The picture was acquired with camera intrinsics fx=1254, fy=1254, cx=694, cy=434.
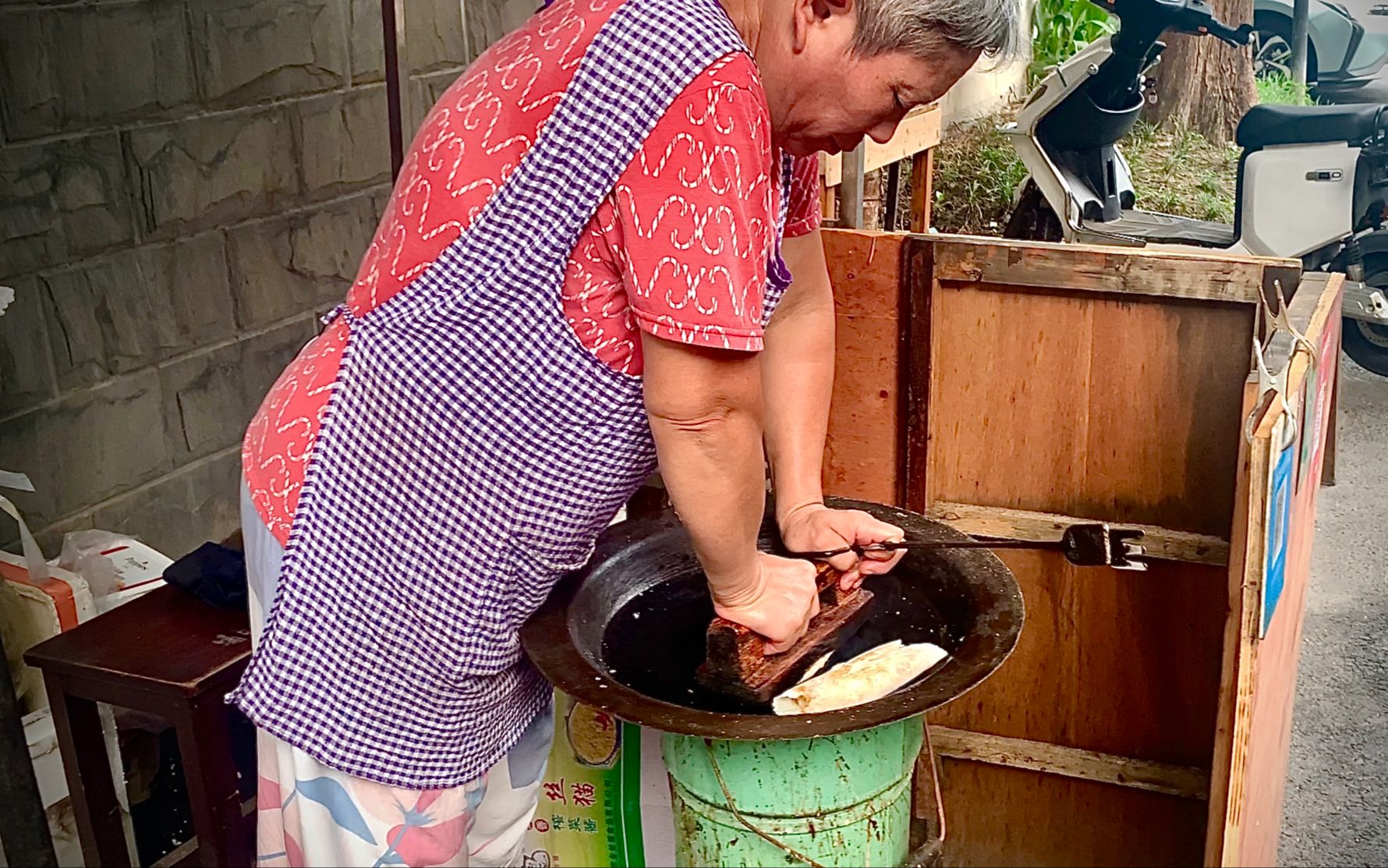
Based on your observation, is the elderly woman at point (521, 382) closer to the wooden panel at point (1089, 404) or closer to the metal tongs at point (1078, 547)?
the metal tongs at point (1078, 547)

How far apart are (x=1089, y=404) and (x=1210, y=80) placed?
3.36ft

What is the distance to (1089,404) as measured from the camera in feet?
7.64

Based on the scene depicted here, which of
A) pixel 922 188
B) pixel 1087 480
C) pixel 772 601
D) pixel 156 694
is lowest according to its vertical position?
pixel 156 694

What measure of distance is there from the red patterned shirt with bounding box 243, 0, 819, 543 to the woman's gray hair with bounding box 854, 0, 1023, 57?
146mm

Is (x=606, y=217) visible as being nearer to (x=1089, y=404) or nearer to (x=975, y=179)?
(x=1089, y=404)

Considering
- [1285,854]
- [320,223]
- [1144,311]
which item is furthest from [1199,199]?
[320,223]

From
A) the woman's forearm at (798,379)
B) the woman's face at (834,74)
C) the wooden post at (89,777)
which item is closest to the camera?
the woman's face at (834,74)

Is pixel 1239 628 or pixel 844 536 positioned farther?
pixel 1239 628

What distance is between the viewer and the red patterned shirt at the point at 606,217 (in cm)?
118

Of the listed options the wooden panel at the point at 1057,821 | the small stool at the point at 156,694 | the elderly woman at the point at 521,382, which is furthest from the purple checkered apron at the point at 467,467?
the wooden panel at the point at 1057,821

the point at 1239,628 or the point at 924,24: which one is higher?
the point at 924,24

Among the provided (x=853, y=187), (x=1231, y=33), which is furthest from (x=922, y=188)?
(x=1231, y=33)

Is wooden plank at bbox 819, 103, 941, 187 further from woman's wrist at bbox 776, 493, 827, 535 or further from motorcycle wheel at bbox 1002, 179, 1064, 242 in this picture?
woman's wrist at bbox 776, 493, 827, 535

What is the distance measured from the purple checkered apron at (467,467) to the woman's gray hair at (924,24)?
155 millimetres
